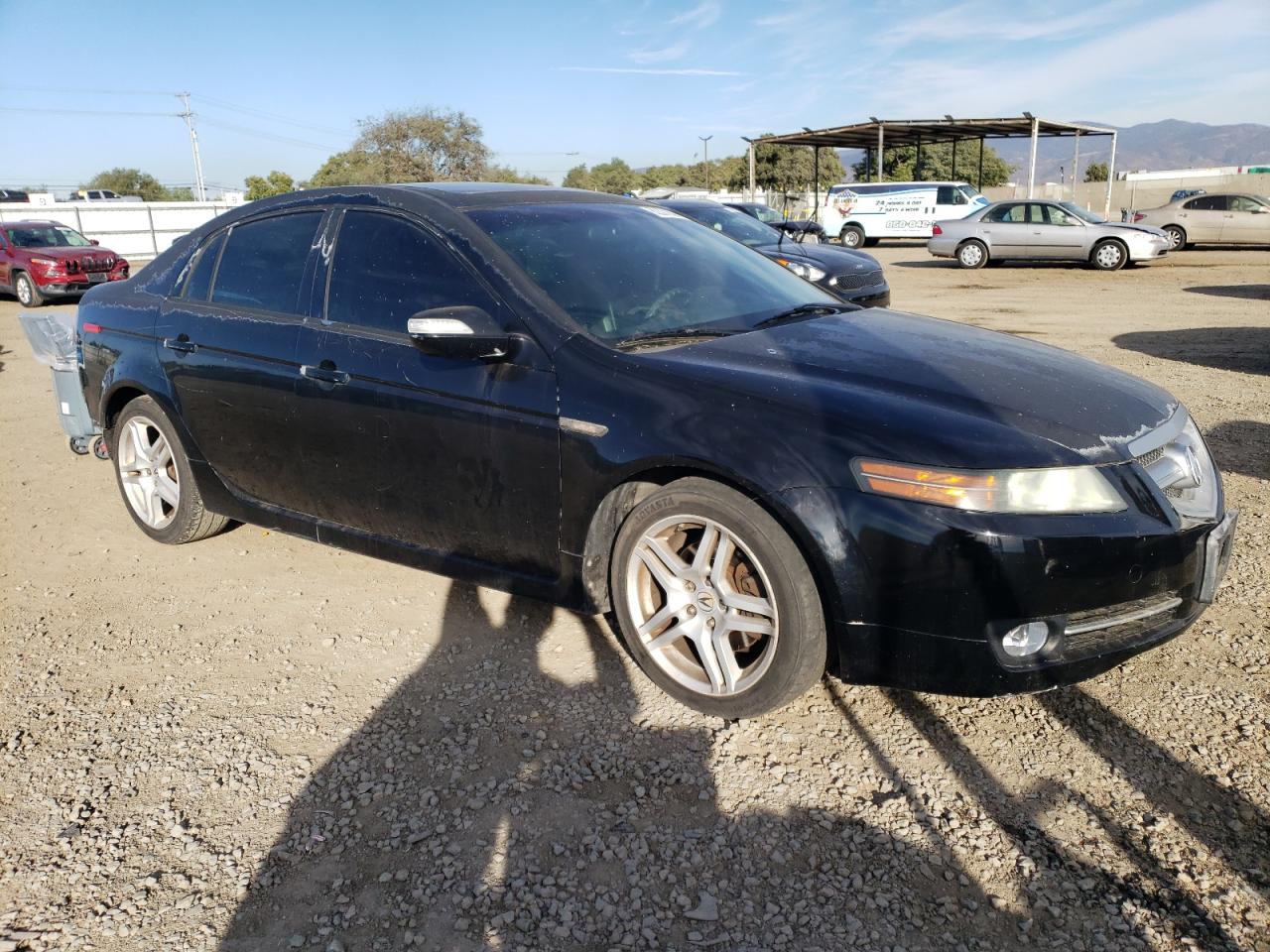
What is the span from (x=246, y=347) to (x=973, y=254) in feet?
68.0

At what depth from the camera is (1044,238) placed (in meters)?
20.7

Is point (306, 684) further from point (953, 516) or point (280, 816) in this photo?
point (953, 516)

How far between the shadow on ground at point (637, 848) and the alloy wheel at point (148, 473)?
226 cm

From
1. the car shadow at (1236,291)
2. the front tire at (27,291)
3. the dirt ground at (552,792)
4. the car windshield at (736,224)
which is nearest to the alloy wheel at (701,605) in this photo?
the dirt ground at (552,792)

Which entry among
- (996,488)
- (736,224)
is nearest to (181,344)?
(996,488)

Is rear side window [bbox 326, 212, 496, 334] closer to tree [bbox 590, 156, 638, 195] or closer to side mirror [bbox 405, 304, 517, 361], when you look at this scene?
side mirror [bbox 405, 304, 517, 361]

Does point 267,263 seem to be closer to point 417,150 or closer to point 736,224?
point 736,224

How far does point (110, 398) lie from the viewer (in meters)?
4.84

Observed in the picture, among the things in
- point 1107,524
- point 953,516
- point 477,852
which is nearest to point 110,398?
point 477,852

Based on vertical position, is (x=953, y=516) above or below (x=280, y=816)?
above

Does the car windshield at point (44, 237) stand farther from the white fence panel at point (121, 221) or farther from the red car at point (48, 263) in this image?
the white fence panel at point (121, 221)

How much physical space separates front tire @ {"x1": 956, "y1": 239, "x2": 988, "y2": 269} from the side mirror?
68.3 feet

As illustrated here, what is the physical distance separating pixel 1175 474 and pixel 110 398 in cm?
468

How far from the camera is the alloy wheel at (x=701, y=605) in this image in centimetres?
293
